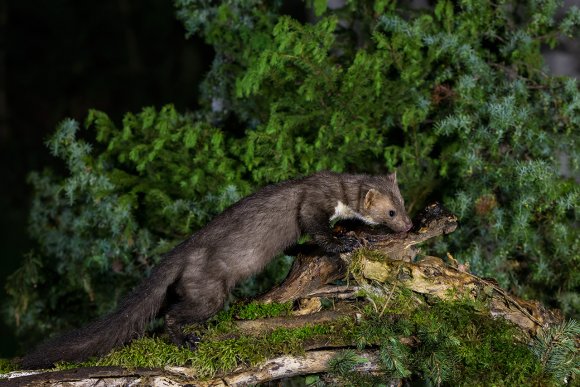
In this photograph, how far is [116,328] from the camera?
3.53 m

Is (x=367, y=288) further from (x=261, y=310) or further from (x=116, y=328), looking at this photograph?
(x=116, y=328)

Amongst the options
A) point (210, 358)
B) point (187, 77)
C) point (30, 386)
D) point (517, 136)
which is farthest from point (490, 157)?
point (187, 77)

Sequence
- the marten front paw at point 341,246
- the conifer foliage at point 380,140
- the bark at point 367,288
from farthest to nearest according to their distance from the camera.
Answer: the conifer foliage at point 380,140 → the marten front paw at point 341,246 → the bark at point 367,288

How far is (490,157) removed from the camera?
4.83 meters

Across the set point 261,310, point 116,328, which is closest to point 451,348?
point 261,310

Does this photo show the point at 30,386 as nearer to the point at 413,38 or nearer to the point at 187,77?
the point at 413,38

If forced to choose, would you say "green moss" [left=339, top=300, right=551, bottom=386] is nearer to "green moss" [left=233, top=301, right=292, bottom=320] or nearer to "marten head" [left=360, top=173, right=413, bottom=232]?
"green moss" [left=233, top=301, right=292, bottom=320]

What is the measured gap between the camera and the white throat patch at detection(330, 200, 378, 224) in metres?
4.10

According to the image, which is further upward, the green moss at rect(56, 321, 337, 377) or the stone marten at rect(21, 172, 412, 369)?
the stone marten at rect(21, 172, 412, 369)

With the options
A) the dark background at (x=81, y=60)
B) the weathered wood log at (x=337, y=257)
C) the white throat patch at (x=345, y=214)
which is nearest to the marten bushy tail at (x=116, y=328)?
the weathered wood log at (x=337, y=257)

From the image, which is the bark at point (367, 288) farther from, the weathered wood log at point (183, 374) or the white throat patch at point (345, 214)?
the white throat patch at point (345, 214)

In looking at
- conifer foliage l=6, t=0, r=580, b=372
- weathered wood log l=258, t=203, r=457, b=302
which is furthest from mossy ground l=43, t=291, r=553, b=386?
conifer foliage l=6, t=0, r=580, b=372

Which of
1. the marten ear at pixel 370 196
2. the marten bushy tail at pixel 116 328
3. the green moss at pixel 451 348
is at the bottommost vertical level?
the green moss at pixel 451 348

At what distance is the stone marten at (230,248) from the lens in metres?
3.51
